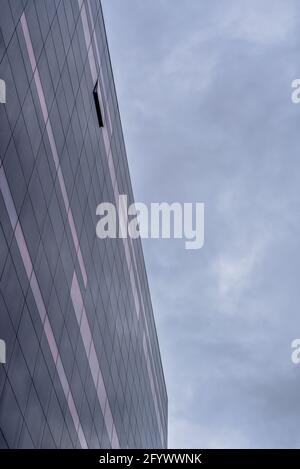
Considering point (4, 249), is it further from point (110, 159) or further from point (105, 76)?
point (105, 76)

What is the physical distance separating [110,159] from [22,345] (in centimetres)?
2363

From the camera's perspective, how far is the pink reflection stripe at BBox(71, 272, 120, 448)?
37.6 m

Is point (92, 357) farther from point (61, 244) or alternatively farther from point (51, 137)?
point (51, 137)

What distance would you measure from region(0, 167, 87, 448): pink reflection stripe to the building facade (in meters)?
0.06

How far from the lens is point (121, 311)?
50.6 m

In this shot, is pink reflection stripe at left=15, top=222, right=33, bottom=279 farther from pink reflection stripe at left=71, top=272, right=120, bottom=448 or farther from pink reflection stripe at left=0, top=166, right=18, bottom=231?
pink reflection stripe at left=71, top=272, right=120, bottom=448

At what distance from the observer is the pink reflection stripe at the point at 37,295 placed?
26.6 metres

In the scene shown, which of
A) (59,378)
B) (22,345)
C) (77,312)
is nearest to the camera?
(22,345)

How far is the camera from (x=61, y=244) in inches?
1368

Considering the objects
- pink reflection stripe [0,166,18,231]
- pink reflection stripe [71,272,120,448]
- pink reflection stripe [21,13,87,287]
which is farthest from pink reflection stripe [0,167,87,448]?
pink reflection stripe [21,13,87,287]
